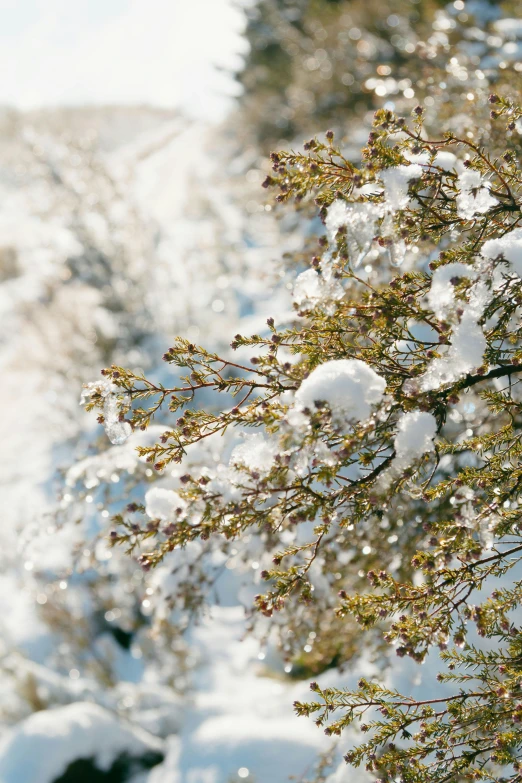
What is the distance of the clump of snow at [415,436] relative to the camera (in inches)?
75.7

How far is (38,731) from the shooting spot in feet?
17.8

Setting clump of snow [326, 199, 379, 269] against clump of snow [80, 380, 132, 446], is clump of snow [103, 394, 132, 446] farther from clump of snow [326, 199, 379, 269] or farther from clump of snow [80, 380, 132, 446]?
clump of snow [326, 199, 379, 269]

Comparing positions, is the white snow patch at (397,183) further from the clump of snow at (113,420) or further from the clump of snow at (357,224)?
the clump of snow at (113,420)

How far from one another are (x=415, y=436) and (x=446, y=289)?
49 cm

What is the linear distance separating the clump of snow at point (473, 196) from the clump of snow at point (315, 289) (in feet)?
1.68

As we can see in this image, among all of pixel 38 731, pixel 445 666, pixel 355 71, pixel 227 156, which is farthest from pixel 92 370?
pixel 227 156

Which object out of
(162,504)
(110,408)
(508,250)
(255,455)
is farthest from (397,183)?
(162,504)

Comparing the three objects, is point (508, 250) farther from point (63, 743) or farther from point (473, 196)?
point (63, 743)

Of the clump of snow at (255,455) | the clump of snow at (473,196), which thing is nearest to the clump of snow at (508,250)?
the clump of snow at (473,196)

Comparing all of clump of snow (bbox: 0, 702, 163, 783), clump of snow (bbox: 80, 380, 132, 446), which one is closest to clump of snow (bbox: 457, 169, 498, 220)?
clump of snow (bbox: 80, 380, 132, 446)

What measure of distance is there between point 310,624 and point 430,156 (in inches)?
120

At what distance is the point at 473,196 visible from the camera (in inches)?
79.1

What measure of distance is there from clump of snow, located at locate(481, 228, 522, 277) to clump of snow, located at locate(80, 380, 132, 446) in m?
1.34

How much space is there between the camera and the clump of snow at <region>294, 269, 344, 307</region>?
85.0 inches
